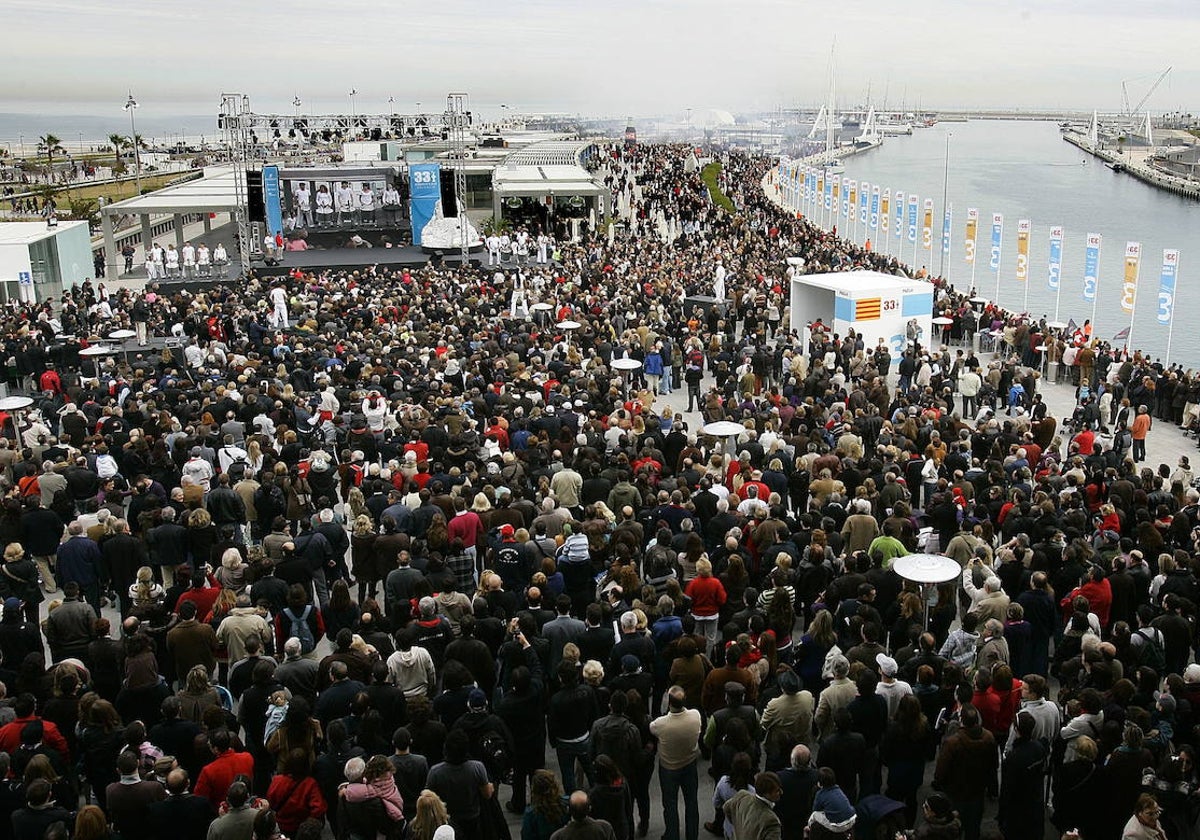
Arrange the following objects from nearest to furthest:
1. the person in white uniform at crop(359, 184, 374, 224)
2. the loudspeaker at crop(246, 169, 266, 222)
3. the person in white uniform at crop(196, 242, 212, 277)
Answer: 1. the person in white uniform at crop(196, 242, 212, 277)
2. the loudspeaker at crop(246, 169, 266, 222)
3. the person in white uniform at crop(359, 184, 374, 224)

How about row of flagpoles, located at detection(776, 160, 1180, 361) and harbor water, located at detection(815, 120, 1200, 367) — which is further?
harbor water, located at detection(815, 120, 1200, 367)

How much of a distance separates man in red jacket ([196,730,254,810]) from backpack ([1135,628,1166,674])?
557 centimetres

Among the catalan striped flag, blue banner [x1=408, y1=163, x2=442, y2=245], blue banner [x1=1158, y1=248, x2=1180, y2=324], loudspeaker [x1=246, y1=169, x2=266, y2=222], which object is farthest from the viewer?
blue banner [x1=408, y1=163, x2=442, y2=245]

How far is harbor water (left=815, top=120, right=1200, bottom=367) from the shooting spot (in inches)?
1591

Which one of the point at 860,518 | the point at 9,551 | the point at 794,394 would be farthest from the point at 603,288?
the point at 9,551

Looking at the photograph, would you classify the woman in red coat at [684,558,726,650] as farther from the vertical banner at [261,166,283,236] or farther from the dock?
the dock

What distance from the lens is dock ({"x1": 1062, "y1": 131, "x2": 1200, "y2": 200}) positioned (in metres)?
91.7

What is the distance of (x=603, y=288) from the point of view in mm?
24391

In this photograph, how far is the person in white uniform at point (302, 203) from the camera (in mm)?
35000

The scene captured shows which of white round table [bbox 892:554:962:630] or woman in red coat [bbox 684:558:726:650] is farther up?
white round table [bbox 892:554:962:630]

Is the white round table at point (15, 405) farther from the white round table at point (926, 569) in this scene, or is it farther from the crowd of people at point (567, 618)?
the white round table at point (926, 569)

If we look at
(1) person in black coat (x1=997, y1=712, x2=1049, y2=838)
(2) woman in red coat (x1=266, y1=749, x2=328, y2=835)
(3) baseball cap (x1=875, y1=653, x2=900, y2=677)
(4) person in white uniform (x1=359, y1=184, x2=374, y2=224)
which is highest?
(4) person in white uniform (x1=359, y1=184, x2=374, y2=224)

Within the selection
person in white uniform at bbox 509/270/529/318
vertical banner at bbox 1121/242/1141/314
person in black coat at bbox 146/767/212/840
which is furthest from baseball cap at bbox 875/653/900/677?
vertical banner at bbox 1121/242/1141/314

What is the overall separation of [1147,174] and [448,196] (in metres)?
98.1
